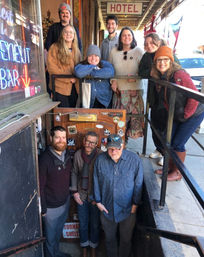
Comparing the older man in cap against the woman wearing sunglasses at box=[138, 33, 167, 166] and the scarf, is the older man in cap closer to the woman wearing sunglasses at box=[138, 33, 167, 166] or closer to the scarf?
the woman wearing sunglasses at box=[138, 33, 167, 166]

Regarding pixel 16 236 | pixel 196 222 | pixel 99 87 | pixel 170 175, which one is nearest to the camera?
pixel 16 236

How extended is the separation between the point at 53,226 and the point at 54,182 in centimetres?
64

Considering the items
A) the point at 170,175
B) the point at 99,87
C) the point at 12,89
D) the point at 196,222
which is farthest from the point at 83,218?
the point at 12,89

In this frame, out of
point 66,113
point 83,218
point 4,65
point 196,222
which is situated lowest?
point 83,218

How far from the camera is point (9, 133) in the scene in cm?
128

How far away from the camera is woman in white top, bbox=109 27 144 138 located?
299cm

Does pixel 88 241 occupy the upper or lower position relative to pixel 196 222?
lower

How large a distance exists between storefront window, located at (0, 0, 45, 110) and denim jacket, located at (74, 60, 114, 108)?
496 millimetres

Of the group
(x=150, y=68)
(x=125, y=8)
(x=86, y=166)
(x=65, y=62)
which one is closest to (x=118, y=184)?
(x=86, y=166)

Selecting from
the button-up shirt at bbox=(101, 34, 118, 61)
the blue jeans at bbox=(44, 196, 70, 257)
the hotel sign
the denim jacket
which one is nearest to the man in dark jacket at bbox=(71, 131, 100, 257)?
the blue jeans at bbox=(44, 196, 70, 257)

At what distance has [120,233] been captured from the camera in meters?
2.86

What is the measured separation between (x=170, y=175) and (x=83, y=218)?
1.41 metres

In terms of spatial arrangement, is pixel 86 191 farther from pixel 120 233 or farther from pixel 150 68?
pixel 150 68

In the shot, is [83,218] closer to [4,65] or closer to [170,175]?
[170,175]
